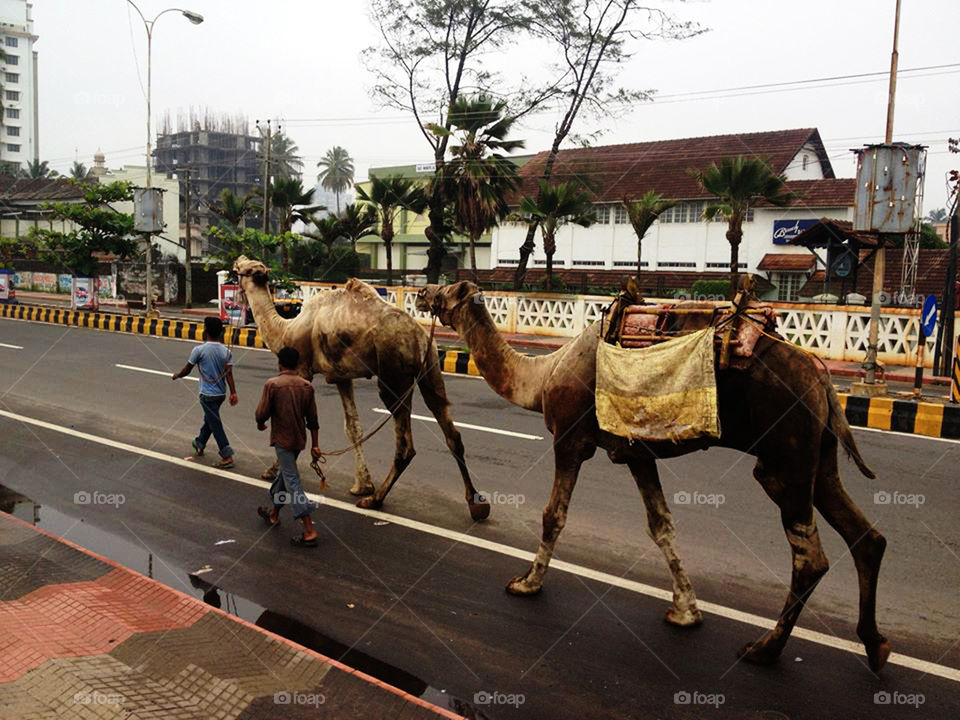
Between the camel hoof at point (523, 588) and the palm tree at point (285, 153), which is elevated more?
the palm tree at point (285, 153)

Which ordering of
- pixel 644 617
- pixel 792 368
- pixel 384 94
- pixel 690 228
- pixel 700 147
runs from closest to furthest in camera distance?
pixel 792 368 < pixel 644 617 < pixel 384 94 < pixel 690 228 < pixel 700 147

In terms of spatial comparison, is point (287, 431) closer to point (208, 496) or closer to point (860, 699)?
point (208, 496)

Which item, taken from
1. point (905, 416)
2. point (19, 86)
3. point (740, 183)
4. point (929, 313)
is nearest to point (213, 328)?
point (905, 416)

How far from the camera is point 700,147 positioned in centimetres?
4331

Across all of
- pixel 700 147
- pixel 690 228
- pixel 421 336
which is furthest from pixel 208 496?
pixel 700 147

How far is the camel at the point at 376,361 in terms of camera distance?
8.09m

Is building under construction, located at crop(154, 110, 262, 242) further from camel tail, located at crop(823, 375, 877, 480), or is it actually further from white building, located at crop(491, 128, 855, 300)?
camel tail, located at crop(823, 375, 877, 480)

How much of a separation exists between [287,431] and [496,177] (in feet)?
68.8

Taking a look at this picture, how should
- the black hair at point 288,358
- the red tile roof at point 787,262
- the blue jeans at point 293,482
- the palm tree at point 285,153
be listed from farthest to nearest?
the palm tree at point 285,153, the red tile roof at point 787,262, the black hair at point 288,358, the blue jeans at point 293,482

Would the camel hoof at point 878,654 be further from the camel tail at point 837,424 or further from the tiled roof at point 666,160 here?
the tiled roof at point 666,160

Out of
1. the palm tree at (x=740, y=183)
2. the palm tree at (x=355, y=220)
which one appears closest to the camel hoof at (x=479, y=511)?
the palm tree at (x=740, y=183)

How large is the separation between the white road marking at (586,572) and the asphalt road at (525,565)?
0.06 metres

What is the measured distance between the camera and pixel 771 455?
5.03 m

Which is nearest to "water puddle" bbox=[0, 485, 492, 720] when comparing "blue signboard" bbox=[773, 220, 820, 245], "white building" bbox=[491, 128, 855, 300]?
"white building" bbox=[491, 128, 855, 300]
